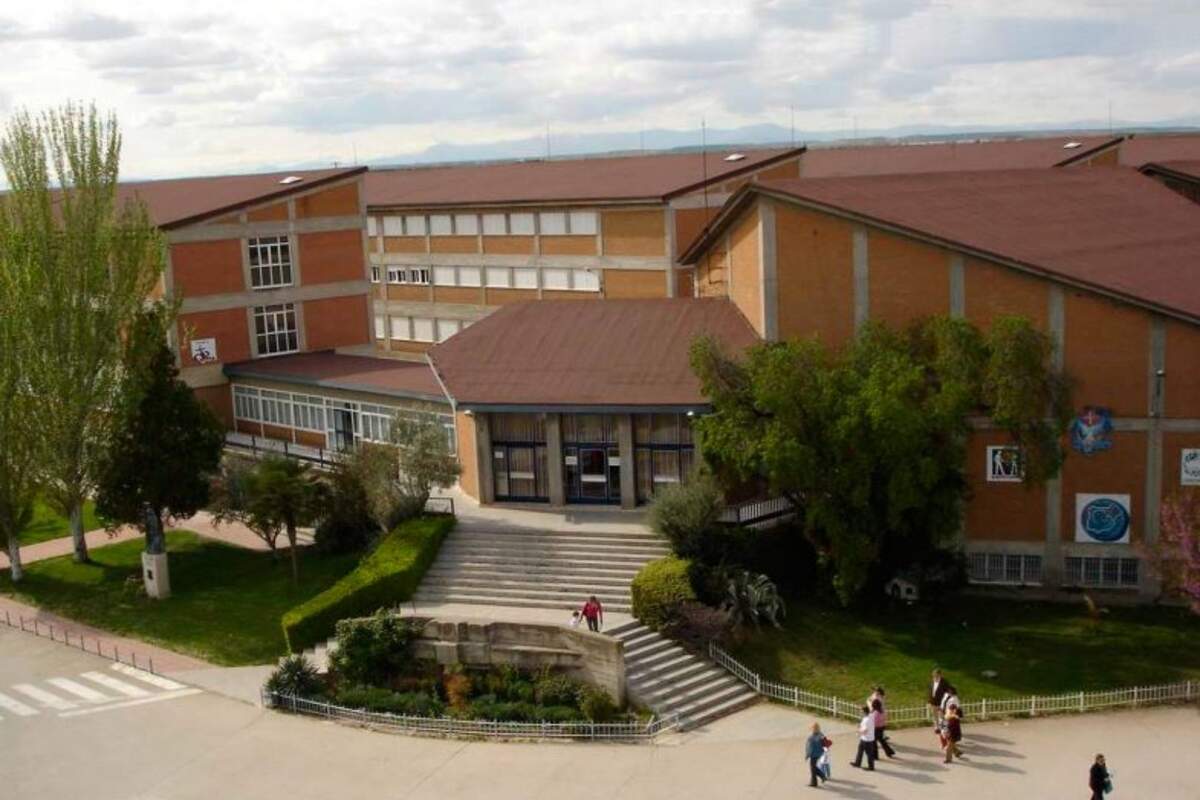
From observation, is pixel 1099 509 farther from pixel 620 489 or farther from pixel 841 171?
pixel 841 171

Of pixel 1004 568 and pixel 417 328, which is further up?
pixel 417 328

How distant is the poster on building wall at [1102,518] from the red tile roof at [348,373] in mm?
18330

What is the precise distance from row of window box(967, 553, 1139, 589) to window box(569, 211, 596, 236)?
91.0 feet

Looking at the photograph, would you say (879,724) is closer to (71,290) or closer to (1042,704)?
(1042,704)

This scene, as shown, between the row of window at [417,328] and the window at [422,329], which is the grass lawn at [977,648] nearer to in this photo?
the row of window at [417,328]

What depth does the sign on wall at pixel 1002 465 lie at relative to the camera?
110 ft

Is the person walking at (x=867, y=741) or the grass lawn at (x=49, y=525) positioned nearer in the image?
the person walking at (x=867, y=741)

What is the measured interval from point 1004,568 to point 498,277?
33.5 m

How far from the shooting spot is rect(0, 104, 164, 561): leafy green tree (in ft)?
124

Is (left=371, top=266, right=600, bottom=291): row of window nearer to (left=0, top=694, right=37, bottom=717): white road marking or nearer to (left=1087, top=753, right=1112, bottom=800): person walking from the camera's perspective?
(left=0, top=694, right=37, bottom=717): white road marking

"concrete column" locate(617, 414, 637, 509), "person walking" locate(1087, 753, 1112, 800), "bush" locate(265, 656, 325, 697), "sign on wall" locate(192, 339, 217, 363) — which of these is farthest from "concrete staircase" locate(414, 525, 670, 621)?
"sign on wall" locate(192, 339, 217, 363)

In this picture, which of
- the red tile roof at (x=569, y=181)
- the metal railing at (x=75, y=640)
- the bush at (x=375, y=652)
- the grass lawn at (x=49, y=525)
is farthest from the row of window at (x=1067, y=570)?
the grass lawn at (x=49, y=525)

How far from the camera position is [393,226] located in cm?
6750

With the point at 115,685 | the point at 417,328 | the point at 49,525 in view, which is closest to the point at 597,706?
the point at 115,685
